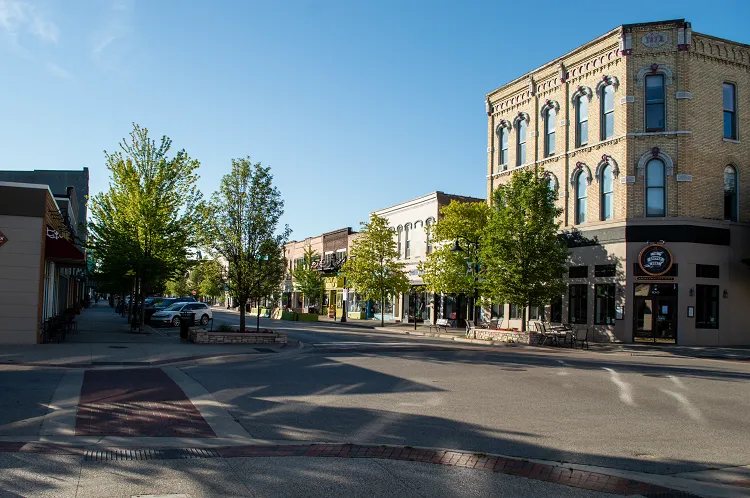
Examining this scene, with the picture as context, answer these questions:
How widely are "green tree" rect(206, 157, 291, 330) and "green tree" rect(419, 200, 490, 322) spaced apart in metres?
14.1

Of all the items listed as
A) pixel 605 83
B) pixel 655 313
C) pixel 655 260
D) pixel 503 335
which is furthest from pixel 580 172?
pixel 503 335

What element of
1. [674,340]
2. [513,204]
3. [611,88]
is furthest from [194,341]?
[611,88]

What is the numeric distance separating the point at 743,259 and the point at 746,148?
5630 millimetres

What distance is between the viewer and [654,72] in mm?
30500

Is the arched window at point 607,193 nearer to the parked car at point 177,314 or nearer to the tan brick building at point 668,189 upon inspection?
the tan brick building at point 668,189

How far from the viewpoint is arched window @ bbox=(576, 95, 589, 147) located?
33.8 metres

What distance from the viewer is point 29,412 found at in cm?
1002

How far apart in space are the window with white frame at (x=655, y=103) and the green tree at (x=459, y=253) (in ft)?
32.6

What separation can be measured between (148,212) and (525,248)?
17.7 meters

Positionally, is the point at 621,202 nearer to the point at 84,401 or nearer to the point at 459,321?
the point at 459,321

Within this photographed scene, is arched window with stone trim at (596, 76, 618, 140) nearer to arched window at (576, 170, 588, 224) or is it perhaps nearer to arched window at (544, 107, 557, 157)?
arched window at (576, 170, 588, 224)

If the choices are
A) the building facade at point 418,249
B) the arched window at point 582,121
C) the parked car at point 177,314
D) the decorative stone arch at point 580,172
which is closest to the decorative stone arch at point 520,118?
the arched window at point 582,121

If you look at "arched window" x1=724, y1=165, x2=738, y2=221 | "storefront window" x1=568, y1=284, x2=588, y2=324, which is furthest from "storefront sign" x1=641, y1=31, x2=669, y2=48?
"storefront window" x1=568, y1=284, x2=588, y2=324

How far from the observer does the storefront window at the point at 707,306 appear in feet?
98.1
